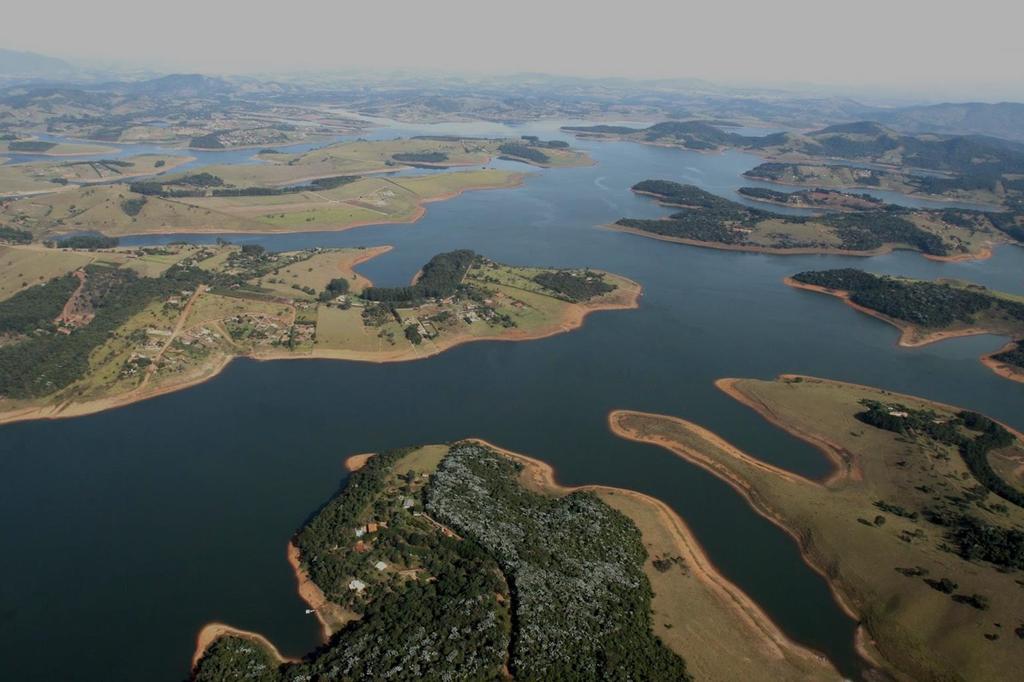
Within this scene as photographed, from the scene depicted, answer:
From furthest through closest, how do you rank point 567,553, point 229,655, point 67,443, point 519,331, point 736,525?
point 519,331 → point 67,443 → point 736,525 → point 567,553 → point 229,655

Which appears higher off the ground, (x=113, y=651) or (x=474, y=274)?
(x=474, y=274)

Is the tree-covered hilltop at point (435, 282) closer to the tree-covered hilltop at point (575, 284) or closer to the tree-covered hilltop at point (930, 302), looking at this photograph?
the tree-covered hilltop at point (575, 284)

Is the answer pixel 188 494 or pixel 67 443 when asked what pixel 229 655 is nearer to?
pixel 188 494

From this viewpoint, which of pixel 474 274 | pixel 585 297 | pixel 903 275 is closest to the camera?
pixel 585 297

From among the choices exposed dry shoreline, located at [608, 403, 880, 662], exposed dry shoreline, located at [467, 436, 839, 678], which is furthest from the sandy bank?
exposed dry shoreline, located at [608, 403, 880, 662]

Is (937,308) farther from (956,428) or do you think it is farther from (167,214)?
(167,214)

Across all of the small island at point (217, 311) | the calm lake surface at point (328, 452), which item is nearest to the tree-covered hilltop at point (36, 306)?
the small island at point (217, 311)

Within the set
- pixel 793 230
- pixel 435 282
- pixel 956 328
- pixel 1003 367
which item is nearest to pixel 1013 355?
pixel 1003 367

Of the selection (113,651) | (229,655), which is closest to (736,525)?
(229,655)
